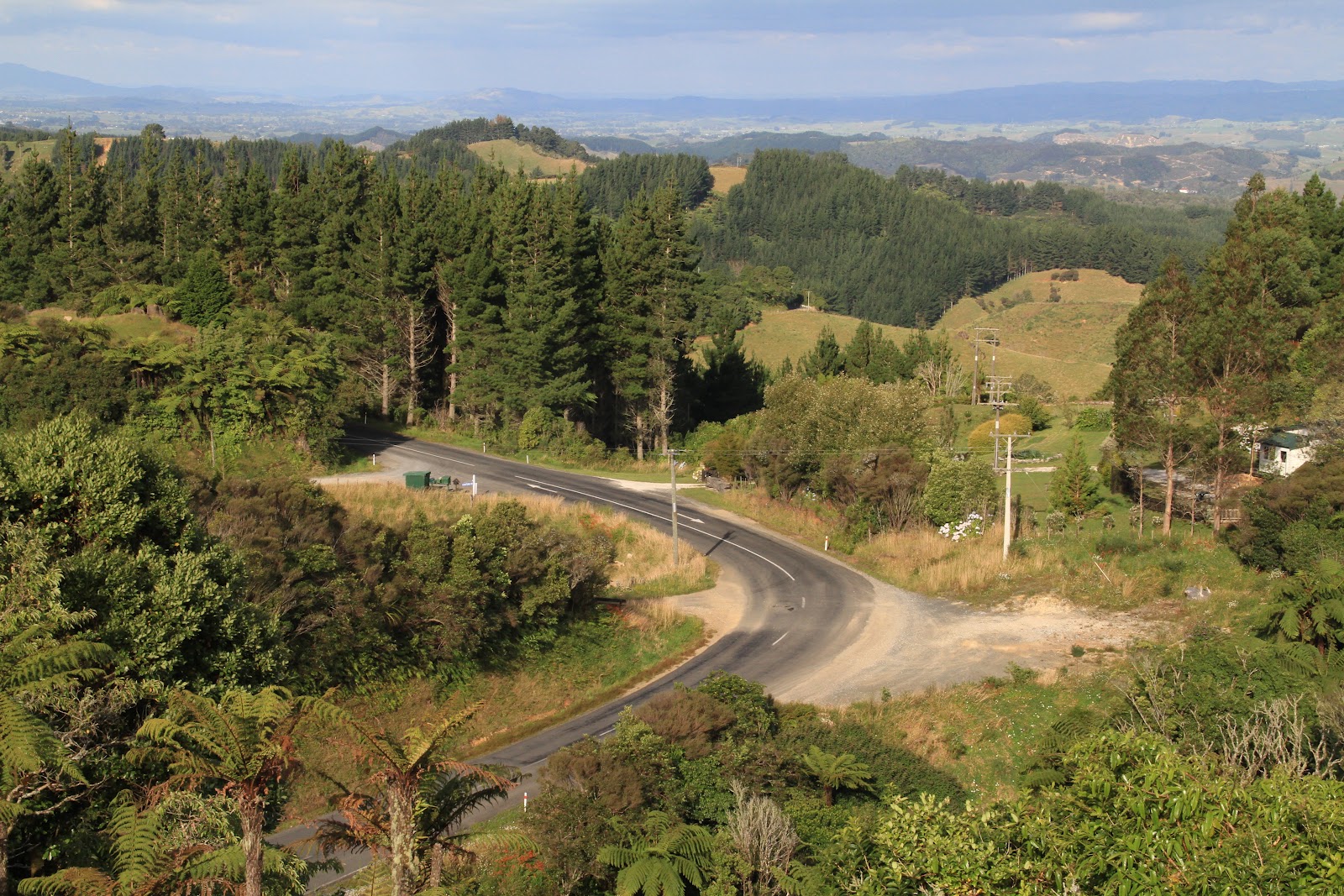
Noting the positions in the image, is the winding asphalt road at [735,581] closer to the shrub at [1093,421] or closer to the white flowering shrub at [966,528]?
the white flowering shrub at [966,528]

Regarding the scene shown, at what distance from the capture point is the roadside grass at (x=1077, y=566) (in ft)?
100

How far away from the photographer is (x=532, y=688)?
2697cm


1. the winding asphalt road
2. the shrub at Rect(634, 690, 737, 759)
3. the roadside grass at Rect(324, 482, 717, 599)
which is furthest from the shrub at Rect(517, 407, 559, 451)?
the shrub at Rect(634, 690, 737, 759)

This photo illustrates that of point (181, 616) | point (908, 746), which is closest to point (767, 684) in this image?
point (908, 746)

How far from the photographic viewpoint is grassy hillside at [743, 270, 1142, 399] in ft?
339

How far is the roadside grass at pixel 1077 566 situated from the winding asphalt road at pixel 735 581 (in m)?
1.98

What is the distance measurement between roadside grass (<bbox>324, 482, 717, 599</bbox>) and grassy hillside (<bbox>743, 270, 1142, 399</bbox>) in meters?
61.1

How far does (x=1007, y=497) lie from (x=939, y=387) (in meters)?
48.3

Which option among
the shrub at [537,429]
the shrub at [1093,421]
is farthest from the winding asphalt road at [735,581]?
the shrub at [1093,421]

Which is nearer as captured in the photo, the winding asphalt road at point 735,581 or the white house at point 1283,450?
the winding asphalt road at point 735,581

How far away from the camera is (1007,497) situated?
3388cm

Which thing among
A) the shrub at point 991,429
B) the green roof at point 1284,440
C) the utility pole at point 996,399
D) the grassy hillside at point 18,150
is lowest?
the shrub at point 991,429

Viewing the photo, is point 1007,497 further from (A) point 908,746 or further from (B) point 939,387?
(B) point 939,387

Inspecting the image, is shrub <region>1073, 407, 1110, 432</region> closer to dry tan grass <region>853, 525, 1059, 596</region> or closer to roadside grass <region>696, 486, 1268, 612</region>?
roadside grass <region>696, 486, 1268, 612</region>
